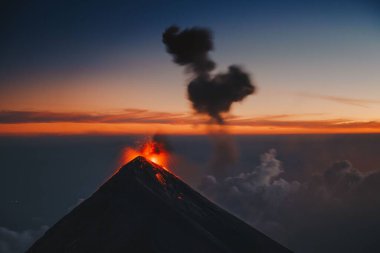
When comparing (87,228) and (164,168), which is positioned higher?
(164,168)

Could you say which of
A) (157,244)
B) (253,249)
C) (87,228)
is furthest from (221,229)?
(87,228)

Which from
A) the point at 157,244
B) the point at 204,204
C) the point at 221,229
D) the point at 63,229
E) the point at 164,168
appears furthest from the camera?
the point at 164,168

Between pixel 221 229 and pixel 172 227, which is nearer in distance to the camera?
pixel 172 227

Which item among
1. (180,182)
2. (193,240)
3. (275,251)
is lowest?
(275,251)

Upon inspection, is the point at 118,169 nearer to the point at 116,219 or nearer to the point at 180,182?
the point at 180,182

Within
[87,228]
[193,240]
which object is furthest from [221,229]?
[87,228]

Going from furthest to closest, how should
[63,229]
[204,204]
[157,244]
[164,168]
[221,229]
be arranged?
[164,168], [204,204], [221,229], [63,229], [157,244]
